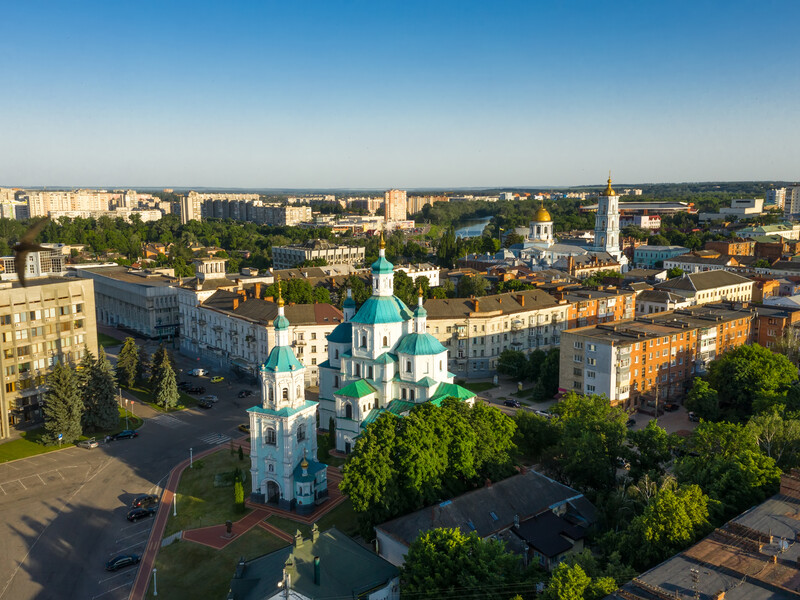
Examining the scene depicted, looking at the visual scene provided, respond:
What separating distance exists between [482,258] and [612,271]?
27.1 meters

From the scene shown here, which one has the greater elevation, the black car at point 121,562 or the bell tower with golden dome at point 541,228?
the bell tower with golden dome at point 541,228

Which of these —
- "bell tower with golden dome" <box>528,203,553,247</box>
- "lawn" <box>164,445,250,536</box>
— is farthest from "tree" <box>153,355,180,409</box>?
"bell tower with golden dome" <box>528,203,553,247</box>

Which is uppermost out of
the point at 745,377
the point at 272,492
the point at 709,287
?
the point at 709,287

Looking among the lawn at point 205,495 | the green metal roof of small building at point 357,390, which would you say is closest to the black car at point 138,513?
the lawn at point 205,495

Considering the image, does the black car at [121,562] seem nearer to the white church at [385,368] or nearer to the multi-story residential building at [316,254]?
the white church at [385,368]

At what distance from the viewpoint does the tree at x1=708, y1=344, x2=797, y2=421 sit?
165 feet

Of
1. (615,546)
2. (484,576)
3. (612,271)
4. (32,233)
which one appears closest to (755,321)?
(612,271)

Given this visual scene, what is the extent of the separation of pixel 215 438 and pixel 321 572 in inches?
1015

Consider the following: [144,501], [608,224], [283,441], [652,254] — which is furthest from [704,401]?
Answer: [652,254]

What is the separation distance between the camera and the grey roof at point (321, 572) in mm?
26438

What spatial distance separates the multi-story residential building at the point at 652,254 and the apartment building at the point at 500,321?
55913 mm

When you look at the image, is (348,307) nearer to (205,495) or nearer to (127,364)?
(205,495)

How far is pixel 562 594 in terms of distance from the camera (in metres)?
22.0

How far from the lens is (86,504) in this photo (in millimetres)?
40219
